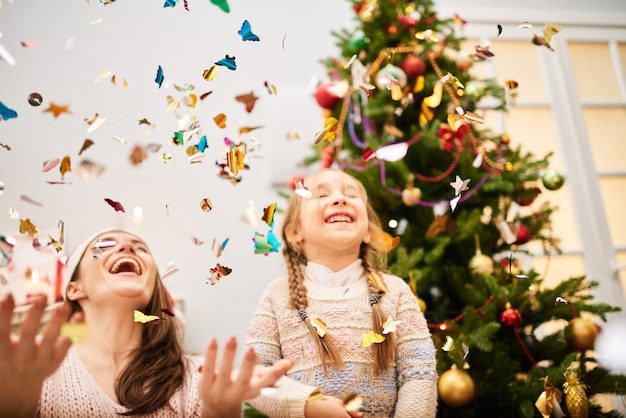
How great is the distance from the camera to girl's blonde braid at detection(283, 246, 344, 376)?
37.0 inches

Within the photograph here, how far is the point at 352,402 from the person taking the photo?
2.79ft

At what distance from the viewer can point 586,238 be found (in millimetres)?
2059

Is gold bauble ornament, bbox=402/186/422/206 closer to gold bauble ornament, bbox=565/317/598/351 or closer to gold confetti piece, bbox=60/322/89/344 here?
gold bauble ornament, bbox=565/317/598/351

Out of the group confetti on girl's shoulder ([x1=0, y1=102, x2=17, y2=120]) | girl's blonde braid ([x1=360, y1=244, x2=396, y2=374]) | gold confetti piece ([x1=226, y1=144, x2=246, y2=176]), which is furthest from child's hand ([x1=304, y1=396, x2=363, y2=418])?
confetti on girl's shoulder ([x1=0, y1=102, x2=17, y2=120])

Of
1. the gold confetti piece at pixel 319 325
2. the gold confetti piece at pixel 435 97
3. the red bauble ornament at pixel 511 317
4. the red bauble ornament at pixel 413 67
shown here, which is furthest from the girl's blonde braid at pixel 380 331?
the red bauble ornament at pixel 413 67

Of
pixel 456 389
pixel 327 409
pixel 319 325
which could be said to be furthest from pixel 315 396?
pixel 456 389

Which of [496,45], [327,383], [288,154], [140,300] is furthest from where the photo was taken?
[496,45]

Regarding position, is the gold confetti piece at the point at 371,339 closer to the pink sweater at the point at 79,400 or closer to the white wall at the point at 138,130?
the pink sweater at the point at 79,400

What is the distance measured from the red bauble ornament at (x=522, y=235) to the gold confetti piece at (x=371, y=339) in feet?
2.18

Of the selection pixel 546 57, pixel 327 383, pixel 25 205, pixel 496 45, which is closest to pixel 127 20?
pixel 25 205

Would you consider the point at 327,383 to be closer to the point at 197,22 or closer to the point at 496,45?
the point at 197,22

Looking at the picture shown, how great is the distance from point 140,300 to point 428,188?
886mm

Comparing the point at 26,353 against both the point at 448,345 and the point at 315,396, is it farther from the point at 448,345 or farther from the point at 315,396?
the point at 448,345

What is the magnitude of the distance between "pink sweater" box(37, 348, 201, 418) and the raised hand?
220 millimetres
